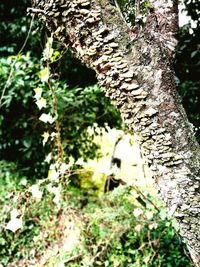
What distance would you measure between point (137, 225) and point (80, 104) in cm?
127

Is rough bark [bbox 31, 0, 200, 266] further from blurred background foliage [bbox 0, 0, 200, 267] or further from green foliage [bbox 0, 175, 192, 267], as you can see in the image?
green foliage [bbox 0, 175, 192, 267]

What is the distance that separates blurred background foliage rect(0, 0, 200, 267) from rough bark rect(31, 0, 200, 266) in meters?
0.18

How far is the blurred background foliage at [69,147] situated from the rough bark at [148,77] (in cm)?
18

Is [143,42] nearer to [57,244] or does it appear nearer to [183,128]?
[183,128]

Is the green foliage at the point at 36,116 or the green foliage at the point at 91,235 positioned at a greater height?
the green foliage at the point at 36,116

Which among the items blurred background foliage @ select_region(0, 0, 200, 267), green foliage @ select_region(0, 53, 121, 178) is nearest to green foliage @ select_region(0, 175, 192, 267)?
blurred background foliage @ select_region(0, 0, 200, 267)

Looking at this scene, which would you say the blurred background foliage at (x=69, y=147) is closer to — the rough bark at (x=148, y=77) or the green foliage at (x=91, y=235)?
the green foliage at (x=91, y=235)

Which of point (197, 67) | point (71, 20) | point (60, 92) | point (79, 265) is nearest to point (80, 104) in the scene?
point (60, 92)

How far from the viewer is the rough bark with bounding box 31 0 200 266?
1.27m

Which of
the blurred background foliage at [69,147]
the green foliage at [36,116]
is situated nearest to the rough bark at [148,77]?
the blurred background foliage at [69,147]

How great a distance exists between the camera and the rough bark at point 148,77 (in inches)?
49.9

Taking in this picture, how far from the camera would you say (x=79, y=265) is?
2.41 meters

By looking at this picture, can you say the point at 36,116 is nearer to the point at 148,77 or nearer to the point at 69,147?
the point at 69,147

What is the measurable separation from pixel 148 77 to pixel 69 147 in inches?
92.9
